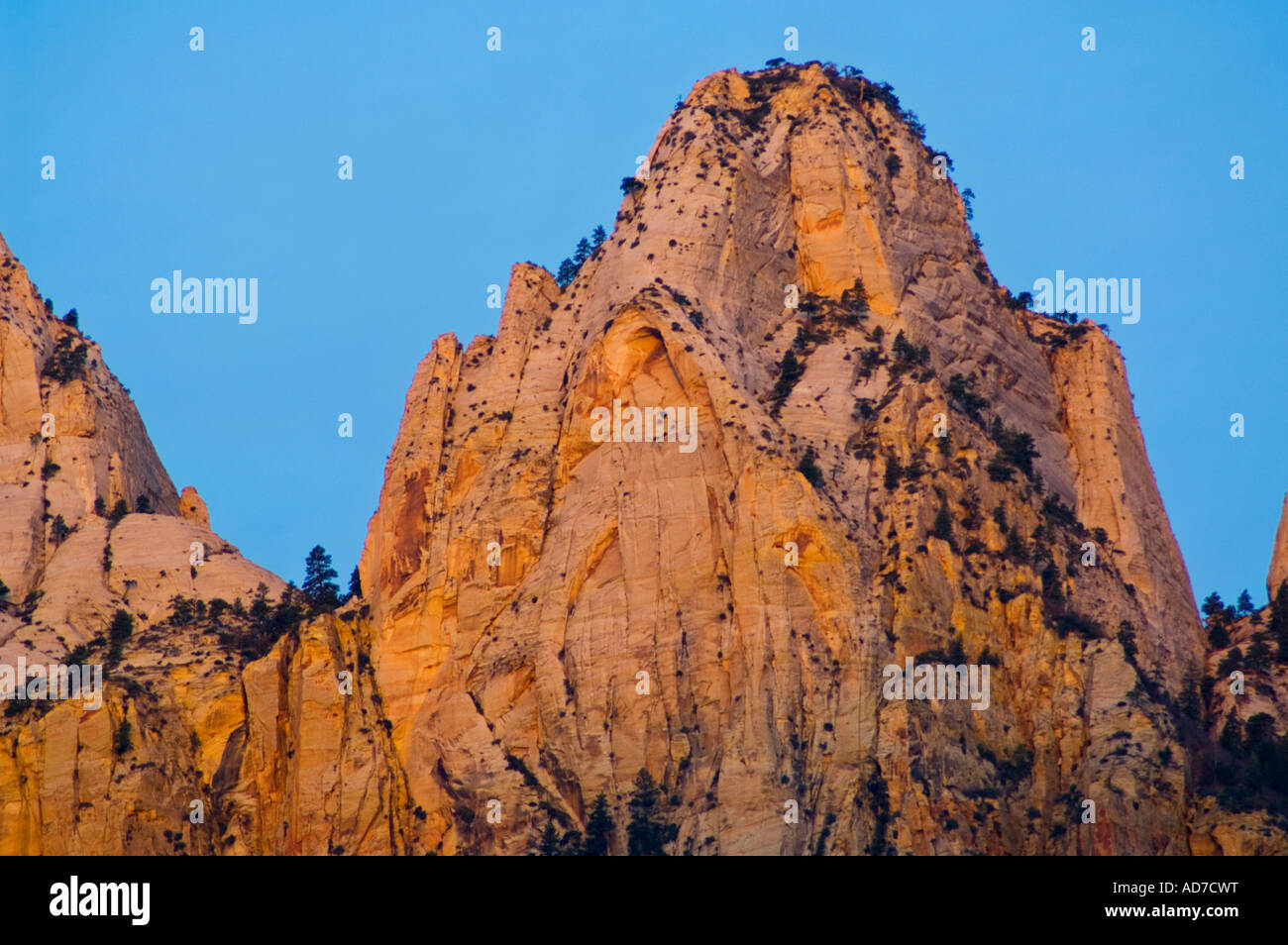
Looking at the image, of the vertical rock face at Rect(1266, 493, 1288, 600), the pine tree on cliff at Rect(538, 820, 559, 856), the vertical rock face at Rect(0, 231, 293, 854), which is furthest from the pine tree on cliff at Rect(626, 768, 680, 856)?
the vertical rock face at Rect(1266, 493, 1288, 600)

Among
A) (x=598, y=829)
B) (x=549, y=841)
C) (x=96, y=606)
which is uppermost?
(x=96, y=606)

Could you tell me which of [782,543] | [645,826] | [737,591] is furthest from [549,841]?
[782,543]

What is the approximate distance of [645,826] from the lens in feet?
339

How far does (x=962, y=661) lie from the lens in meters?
107

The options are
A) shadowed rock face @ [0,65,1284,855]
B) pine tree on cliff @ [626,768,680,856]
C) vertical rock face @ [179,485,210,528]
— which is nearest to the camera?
pine tree on cliff @ [626,768,680,856]

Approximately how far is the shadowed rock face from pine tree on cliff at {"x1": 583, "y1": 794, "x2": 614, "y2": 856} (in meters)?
0.63

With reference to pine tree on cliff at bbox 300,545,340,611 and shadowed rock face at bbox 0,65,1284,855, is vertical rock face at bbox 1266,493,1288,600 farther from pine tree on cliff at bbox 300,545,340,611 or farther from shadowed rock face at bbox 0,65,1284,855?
pine tree on cliff at bbox 300,545,340,611

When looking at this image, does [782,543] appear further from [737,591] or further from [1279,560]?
[1279,560]

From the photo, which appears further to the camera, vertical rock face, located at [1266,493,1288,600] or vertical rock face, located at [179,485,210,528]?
vertical rock face, located at [179,485,210,528]

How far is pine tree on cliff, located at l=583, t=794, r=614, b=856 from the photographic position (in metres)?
103

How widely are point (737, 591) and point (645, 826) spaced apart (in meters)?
10.6

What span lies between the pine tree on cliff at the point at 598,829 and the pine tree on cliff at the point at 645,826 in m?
0.83
